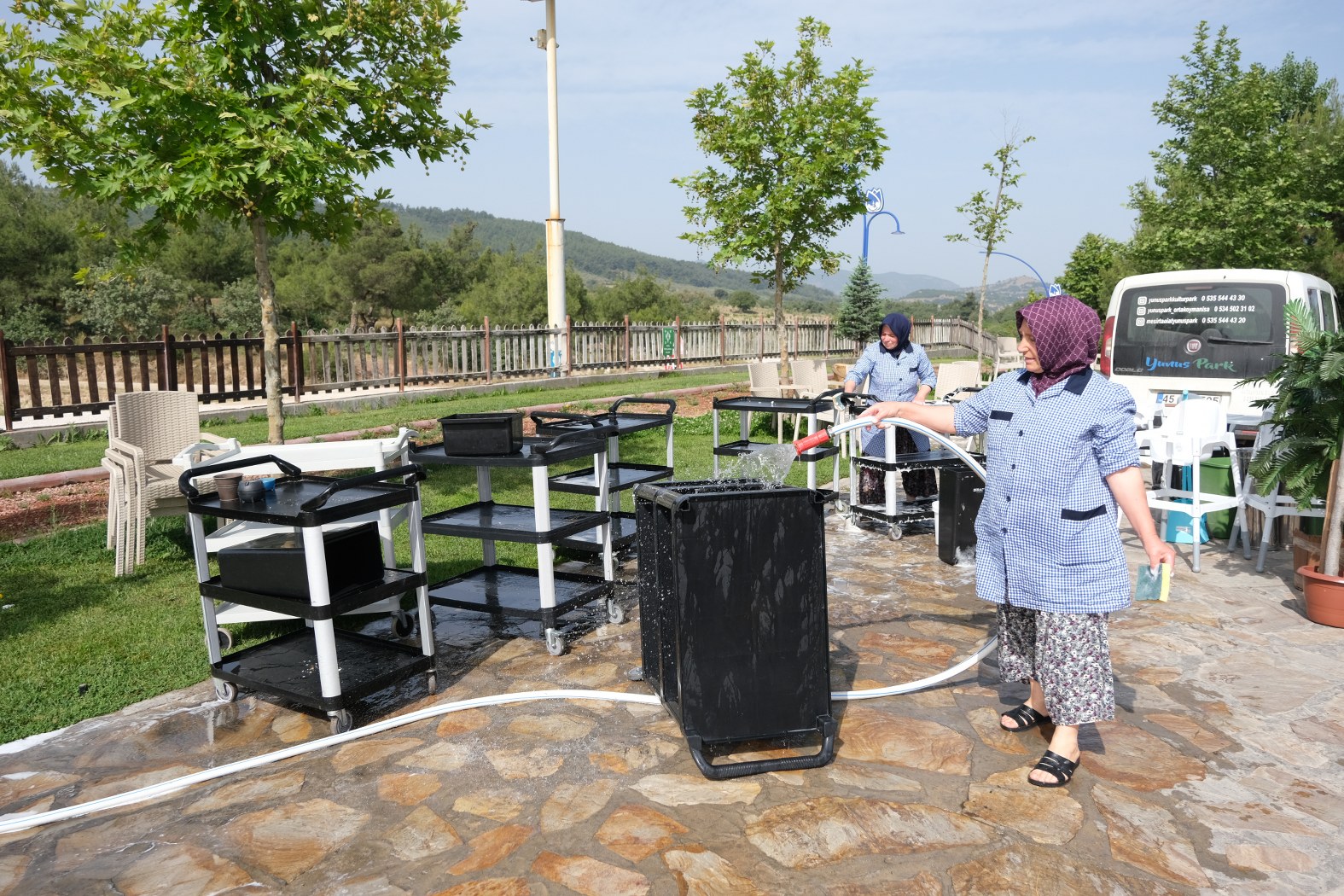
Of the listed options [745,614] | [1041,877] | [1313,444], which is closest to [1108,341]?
[1313,444]

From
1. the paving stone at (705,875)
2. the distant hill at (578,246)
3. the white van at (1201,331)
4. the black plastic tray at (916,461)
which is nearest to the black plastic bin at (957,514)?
the black plastic tray at (916,461)

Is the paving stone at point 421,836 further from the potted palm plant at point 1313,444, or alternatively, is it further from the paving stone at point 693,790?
the potted palm plant at point 1313,444

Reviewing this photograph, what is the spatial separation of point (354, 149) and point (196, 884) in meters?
7.04

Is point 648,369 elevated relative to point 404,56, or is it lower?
lower

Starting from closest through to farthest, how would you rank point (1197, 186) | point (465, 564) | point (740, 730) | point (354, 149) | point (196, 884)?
point (196, 884) → point (740, 730) → point (465, 564) → point (354, 149) → point (1197, 186)

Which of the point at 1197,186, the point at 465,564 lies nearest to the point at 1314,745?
the point at 465,564

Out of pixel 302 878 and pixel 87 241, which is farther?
pixel 87 241

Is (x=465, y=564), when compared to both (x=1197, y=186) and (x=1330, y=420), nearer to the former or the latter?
(x=1330, y=420)

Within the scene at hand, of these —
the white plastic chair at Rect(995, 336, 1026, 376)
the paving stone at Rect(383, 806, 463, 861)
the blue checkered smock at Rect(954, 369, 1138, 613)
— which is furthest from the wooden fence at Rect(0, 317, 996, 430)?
the blue checkered smock at Rect(954, 369, 1138, 613)

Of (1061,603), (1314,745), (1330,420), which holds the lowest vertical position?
(1314,745)

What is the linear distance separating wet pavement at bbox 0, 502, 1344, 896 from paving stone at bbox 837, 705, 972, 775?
0.01 metres

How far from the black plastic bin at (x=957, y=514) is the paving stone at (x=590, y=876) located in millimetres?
4384

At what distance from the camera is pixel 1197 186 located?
23.4m

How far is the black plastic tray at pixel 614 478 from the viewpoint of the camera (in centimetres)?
586
